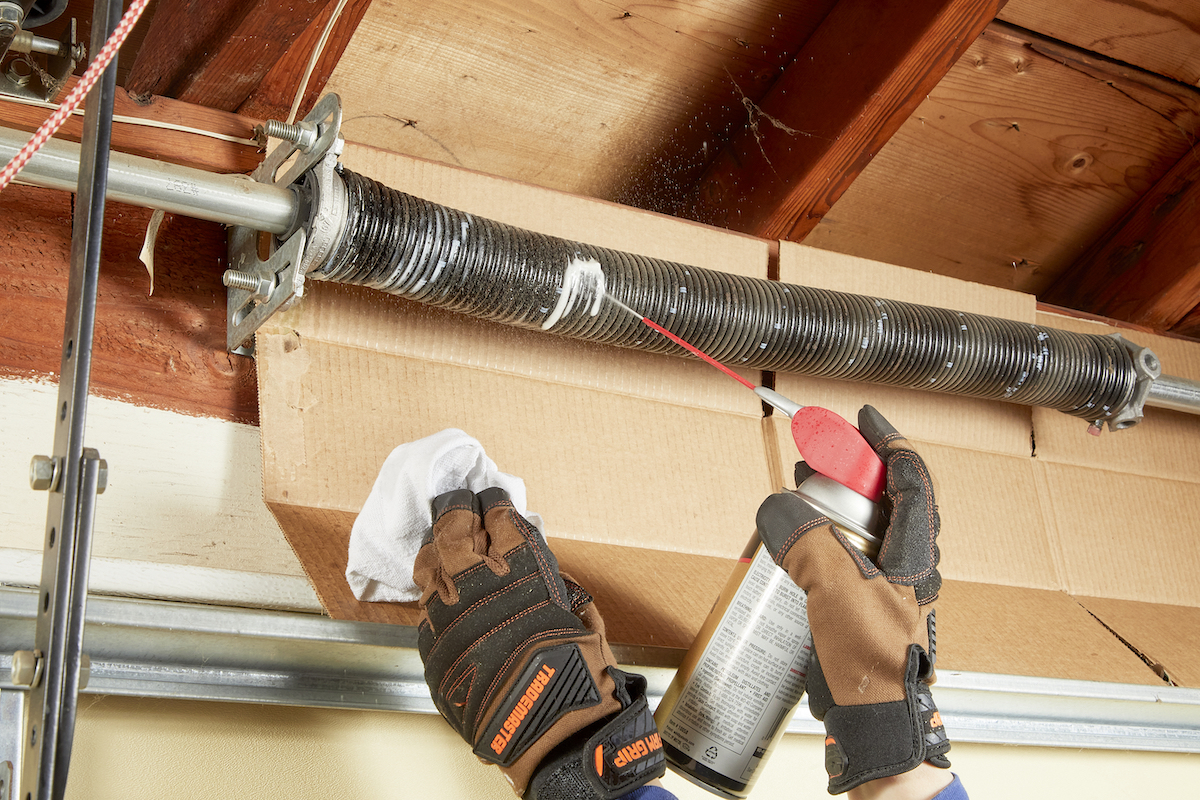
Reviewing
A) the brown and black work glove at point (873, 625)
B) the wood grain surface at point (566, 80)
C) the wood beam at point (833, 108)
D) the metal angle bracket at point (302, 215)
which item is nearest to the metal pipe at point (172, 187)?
the metal angle bracket at point (302, 215)

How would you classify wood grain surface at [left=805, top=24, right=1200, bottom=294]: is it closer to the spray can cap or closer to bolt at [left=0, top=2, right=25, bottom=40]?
the spray can cap

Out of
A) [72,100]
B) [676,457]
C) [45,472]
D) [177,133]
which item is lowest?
[45,472]

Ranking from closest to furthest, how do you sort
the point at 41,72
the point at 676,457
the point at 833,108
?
the point at 41,72, the point at 676,457, the point at 833,108

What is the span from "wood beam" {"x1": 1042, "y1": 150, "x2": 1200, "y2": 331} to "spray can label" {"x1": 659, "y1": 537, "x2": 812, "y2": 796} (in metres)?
1.20

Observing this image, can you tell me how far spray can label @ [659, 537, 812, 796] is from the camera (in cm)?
75

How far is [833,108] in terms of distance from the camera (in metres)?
1.26

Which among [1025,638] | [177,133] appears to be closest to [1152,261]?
[1025,638]

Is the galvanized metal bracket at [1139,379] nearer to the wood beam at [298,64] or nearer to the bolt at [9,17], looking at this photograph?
the wood beam at [298,64]

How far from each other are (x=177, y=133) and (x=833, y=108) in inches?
33.6

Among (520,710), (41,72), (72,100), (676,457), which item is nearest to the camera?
(72,100)

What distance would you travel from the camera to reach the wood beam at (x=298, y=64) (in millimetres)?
976

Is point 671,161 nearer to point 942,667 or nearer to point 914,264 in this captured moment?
point 914,264

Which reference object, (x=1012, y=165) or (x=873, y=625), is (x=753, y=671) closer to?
(x=873, y=625)

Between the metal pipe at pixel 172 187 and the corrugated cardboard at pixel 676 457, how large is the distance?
123mm
